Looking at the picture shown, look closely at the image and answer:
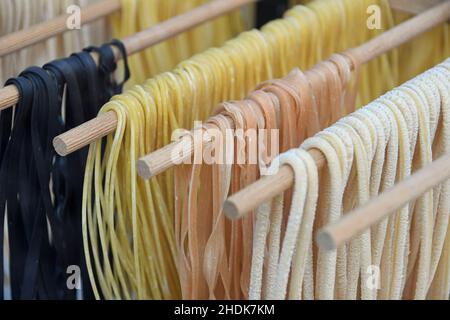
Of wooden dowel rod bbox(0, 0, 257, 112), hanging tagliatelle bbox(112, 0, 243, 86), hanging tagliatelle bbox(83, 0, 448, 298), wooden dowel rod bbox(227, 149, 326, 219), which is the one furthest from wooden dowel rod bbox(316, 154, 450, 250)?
hanging tagliatelle bbox(112, 0, 243, 86)

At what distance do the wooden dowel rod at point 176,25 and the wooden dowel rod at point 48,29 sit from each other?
8 cm

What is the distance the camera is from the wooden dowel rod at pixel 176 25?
41.7 inches

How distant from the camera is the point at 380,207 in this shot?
71 cm

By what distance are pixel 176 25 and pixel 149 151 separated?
23cm

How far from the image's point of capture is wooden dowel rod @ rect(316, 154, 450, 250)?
0.68 m

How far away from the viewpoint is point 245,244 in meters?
0.91

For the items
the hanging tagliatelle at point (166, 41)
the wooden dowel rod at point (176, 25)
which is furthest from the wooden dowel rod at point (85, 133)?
the hanging tagliatelle at point (166, 41)

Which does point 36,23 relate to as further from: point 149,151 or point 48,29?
point 149,151

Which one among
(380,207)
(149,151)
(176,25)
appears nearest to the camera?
(380,207)

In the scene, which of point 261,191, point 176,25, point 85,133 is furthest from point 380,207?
point 176,25

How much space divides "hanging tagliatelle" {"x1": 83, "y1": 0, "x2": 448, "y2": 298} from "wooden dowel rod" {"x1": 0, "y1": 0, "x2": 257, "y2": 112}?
0.09 meters

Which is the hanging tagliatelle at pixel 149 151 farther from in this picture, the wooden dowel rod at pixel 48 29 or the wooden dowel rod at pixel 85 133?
the wooden dowel rod at pixel 48 29

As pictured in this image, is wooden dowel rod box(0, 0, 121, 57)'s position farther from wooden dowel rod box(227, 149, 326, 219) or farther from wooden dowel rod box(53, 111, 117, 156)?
wooden dowel rod box(227, 149, 326, 219)

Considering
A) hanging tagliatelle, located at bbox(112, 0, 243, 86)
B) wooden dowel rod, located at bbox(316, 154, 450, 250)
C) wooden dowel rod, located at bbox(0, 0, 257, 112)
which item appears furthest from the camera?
hanging tagliatelle, located at bbox(112, 0, 243, 86)
